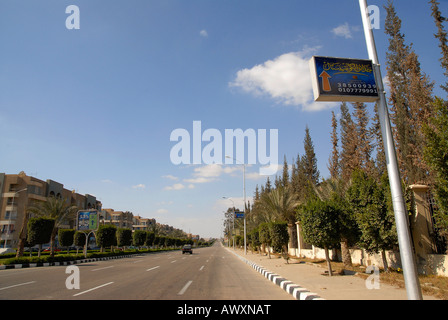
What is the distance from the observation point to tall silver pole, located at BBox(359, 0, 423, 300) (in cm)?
546

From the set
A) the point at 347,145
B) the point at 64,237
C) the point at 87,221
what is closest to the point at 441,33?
the point at 347,145

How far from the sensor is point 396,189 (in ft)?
19.5

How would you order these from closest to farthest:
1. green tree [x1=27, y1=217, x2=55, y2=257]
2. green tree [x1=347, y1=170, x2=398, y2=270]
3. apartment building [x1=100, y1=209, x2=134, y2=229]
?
green tree [x1=347, y1=170, x2=398, y2=270]
green tree [x1=27, y1=217, x2=55, y2=257]
apartment building [x1=100, y1=209, x2=134, y2=229]

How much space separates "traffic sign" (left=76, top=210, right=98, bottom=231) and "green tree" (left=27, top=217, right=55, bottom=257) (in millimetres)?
2826

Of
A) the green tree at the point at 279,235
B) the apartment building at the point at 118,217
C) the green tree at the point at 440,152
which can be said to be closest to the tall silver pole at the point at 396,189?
the green tree at the point at 440,152

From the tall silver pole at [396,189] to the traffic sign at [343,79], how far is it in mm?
217

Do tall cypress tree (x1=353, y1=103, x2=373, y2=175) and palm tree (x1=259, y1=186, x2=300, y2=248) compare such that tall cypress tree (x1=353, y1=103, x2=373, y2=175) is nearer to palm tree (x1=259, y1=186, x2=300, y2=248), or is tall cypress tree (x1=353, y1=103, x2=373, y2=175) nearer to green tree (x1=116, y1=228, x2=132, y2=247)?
palm tree (x1=259, y1=186, x2=300, y2=248)

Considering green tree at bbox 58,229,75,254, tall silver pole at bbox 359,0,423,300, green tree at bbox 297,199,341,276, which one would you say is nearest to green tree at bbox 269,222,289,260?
green tree at bbox 297,199,341,276

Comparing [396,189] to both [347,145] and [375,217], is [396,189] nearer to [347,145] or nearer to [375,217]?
[375,217]

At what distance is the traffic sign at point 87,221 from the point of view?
29.6m

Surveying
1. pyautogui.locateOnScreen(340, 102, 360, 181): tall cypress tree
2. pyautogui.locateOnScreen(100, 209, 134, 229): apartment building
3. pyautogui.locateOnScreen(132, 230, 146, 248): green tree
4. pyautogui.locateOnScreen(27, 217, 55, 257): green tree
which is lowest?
pyautogui.locateOnScreen(132, 230, 146, 248): green tree

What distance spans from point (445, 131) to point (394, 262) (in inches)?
315
